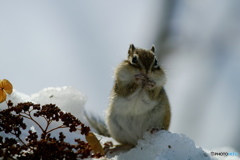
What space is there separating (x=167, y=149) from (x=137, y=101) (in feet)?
1.75

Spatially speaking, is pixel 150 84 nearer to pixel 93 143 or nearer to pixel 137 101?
pixel 137 101

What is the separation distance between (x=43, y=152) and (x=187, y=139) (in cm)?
81

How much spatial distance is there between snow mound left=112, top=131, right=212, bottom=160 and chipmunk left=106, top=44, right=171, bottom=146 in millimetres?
270

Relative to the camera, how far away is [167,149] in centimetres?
201

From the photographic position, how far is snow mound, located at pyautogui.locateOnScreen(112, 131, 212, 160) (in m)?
1.99

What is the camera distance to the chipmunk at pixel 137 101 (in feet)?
8.13

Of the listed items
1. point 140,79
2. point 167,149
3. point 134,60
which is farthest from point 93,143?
point 134,60

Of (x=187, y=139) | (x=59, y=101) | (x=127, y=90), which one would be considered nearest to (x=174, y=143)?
(x=187, y=139)

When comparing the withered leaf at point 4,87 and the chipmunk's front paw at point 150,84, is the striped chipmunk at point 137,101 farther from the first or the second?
the withered leaf at point 4,87

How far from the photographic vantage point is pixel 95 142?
6.75ft

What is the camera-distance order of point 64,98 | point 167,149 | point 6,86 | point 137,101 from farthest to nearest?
point 64,98, point 137,101, point 6,86, point 167,149

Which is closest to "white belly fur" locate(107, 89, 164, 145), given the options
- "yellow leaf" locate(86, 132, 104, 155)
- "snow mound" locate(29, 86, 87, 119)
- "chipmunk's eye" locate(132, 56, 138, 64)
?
"chipmunk's eye" locate(132, 56, 138, 64)

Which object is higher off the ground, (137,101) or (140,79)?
(140,79)

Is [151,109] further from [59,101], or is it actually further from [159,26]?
[159,26]
